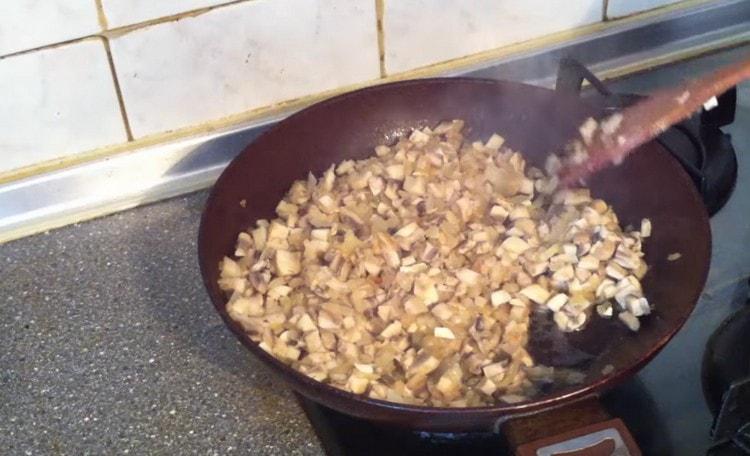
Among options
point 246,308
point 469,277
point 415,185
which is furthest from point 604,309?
point 246,308

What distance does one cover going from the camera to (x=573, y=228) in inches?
36.3

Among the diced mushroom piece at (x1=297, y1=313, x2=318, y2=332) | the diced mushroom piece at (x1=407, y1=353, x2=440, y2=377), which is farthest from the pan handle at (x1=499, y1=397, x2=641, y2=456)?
the diced mushroom piece at (x1=297, y1=313, x2=318, y2=332)

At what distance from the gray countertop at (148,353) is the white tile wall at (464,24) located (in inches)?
10.3

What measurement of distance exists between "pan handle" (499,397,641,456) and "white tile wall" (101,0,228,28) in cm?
53

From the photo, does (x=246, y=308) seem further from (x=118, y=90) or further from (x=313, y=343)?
(x=118, y=90)

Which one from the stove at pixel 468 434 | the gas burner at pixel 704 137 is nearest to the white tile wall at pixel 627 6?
the gas burner at pixel 704 137

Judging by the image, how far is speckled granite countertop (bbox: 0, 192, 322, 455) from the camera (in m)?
0.84

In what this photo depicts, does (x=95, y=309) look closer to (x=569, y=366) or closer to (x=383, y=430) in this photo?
(x=383, y=430)

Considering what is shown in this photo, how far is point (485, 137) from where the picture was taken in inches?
41.3

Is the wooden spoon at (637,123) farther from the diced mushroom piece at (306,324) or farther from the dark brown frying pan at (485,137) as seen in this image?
the diced mushroom piece at (306,324)

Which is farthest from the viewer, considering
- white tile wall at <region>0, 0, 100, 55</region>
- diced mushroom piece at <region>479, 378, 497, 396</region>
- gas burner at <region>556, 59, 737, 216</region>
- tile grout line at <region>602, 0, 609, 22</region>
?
tile grout line at <region>602, 0, 609, 22</region>

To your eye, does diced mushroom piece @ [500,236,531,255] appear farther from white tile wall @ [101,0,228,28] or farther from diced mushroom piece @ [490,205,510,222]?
white tile wall @ [101,0,228,28]

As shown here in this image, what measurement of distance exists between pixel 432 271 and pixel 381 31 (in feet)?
1.02

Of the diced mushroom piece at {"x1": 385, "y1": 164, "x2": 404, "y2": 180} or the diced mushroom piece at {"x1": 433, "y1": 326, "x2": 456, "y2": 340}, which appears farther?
the diced mushroom piece at {"x1": 385, "y1": 164, "x2": 404, "y2": 180}
